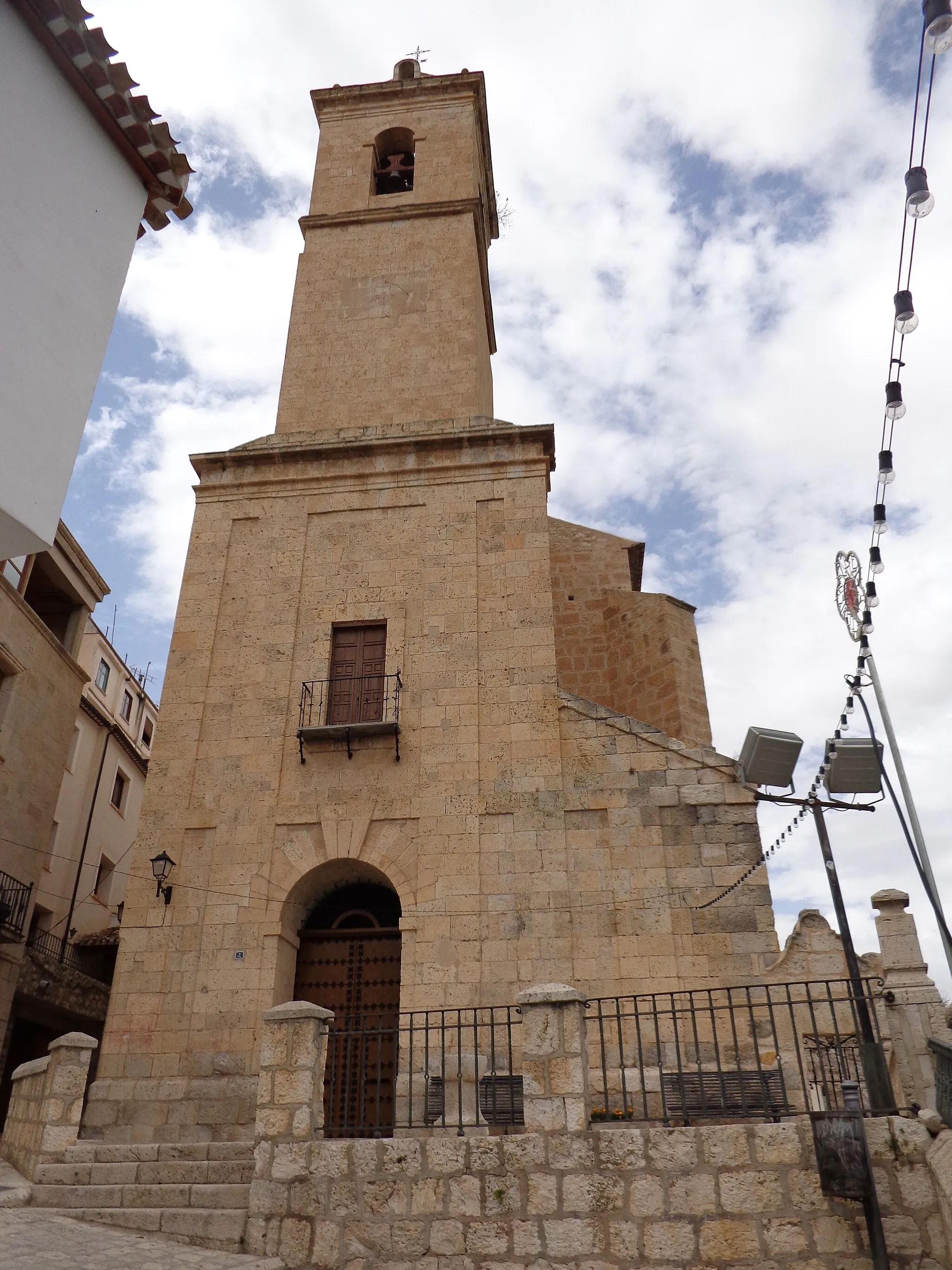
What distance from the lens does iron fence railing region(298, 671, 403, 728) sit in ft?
38.5

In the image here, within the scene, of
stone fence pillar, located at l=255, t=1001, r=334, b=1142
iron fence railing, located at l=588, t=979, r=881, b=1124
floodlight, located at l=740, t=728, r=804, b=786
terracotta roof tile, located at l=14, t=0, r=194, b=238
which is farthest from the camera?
floodlight, located at l=740, t=728, r=804, b=786

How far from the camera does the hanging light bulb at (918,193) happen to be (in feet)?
20.5

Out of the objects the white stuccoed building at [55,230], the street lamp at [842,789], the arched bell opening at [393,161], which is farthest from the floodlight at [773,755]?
the arched bell opening at [393,161]

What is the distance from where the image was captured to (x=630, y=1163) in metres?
6.69

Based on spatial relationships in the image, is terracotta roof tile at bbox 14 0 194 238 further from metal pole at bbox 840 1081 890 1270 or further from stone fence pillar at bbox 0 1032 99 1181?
metal pole at bbox 840 1081 890 1270

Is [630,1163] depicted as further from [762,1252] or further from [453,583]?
A: [453,583]

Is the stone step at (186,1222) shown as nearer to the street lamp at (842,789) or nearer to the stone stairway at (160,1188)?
the stone stairway at (160,1188)

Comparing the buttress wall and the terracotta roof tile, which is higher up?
the buttress wall

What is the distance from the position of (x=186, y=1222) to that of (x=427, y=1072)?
202 cm

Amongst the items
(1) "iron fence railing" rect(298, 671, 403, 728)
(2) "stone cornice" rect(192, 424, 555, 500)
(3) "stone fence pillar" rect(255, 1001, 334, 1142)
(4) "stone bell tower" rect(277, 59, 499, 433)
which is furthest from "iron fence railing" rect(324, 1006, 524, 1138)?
(4) "stone bell tower" rect(277, 59, 499, 433)

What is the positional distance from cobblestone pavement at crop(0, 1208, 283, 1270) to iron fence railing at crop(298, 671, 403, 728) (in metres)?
5.57

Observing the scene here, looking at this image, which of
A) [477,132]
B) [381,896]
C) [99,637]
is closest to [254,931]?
[381,896]

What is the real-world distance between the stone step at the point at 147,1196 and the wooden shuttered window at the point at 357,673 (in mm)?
5223

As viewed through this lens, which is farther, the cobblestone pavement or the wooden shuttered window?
the wooden shuttered window
